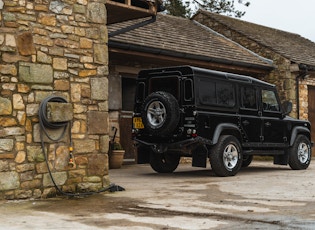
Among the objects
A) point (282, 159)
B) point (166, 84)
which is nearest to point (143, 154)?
point (166, 84)

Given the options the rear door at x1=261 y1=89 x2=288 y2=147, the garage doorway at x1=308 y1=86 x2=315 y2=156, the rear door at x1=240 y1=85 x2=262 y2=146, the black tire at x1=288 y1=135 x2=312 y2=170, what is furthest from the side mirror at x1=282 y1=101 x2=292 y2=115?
the garage doorway at x1=308 y1=86 x2=315 y2=156

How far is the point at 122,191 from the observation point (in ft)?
26.9

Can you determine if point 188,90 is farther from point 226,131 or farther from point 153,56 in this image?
point 153,56

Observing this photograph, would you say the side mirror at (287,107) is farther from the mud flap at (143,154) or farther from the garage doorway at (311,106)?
the garage doorway at (311,106)

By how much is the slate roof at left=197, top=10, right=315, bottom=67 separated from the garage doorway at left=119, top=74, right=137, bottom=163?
598cm

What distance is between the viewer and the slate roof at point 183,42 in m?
14.0

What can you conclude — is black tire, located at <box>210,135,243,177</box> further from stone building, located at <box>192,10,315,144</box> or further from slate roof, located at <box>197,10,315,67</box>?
slate roof, located at <box>197,10,315,67</box>

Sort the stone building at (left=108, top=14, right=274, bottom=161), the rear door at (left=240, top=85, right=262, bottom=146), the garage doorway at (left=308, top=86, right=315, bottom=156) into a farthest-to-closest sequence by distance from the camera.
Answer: the garage doorway at (left=308, top=86, right=315, bottom=156) → the stone building at (left=108, top=14, right=274, bottom=161) → the rear door at (left=240, top=85, right=262, bottom=146)

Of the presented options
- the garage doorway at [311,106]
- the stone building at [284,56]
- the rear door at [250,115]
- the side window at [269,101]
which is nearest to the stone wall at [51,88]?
the rear door at [250,115]

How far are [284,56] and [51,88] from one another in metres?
11.7

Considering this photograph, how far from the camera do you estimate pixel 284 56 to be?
695 inches

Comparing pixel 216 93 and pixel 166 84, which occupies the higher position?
pixel 166 84

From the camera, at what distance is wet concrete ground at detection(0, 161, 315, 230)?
17.8 ft

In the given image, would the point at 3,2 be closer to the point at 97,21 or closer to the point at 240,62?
the point at 97,21
